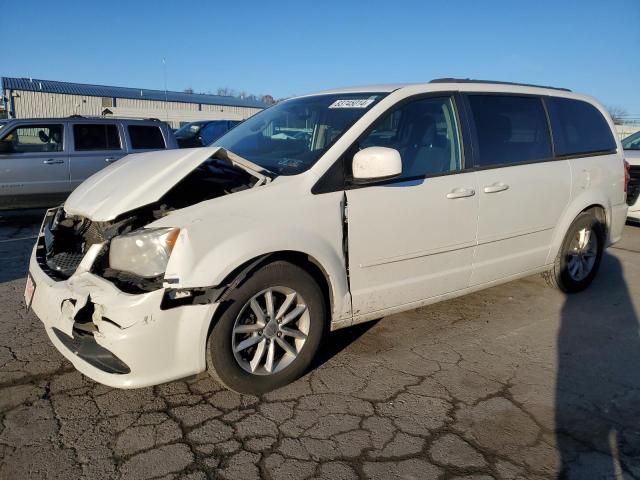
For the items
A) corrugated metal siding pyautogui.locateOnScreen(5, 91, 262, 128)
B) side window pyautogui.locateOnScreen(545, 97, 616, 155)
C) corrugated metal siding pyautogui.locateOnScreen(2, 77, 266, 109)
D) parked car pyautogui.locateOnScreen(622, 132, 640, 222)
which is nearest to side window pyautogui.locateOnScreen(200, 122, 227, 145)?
parked car pyautogui.locateOnScreen(622, 132, 640, 222)

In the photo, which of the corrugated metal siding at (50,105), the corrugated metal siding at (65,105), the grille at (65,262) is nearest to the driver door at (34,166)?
the grille at (65,262)

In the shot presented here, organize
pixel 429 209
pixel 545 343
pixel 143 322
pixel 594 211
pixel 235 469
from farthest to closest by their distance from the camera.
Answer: pixel 594 211 < pixel 545 343 < pixel 429 209 < pixel 143 322 < pixel 235 469

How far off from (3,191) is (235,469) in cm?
699

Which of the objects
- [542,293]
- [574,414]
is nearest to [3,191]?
[542,293]

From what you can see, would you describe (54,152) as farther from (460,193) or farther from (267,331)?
(460,193)

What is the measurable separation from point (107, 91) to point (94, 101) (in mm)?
2628

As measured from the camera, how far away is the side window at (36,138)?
25.3 ft

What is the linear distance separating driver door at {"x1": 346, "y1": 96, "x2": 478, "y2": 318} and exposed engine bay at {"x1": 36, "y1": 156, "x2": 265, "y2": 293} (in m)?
0.77

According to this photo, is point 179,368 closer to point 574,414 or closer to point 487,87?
point 574,414

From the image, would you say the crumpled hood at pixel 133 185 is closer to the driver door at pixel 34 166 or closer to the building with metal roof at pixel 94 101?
the driver door at pixel 34 166

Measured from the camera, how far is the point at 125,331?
2.53 metres

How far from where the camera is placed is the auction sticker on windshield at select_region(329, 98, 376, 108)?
3487mm

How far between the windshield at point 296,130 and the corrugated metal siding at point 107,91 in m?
40.8

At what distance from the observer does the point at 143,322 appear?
2520 mm
